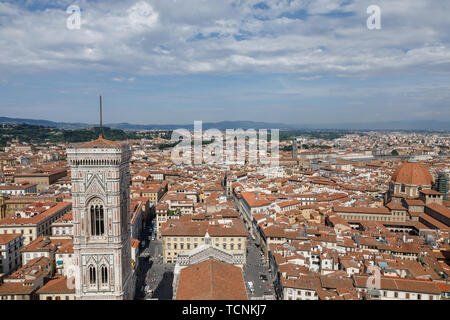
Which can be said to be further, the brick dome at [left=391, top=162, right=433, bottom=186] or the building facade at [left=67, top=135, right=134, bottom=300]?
the brick dome at [left=391, top=162, right=433, bottom=186]

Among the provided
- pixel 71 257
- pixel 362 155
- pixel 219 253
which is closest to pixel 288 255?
pixel 219 253

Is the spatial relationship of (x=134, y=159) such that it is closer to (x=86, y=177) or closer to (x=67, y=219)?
(x=67, y=219)

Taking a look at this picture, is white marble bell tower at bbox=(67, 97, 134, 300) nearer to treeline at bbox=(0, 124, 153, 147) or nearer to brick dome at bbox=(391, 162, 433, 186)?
brick dome at bbox=(391, 162, 433, 186)

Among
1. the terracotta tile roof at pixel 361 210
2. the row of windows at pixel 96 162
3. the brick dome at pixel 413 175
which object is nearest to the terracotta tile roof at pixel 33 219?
the row of windows at pixel 96 162

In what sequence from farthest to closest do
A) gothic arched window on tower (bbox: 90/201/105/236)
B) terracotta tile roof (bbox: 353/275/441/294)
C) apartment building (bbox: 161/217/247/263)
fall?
apartment building (bbox: 161/217/247/263) → terracotta tile roof (bbox: 353/275/441/294) → gothic arched window on tower (bbox: 90/201/105/236)

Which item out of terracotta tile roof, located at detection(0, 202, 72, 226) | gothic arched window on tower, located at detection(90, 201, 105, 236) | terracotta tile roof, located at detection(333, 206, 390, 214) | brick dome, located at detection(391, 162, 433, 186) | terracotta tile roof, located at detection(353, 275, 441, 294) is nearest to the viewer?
gothic arched window on tower, located at detection(90, 201, 105, 236)

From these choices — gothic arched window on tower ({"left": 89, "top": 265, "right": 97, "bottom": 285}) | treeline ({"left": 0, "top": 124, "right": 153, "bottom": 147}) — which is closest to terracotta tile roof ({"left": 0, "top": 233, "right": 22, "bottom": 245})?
gothic arched window on tower ({"left": 89, "top": 265, "right": 97, "bottom": 285})
